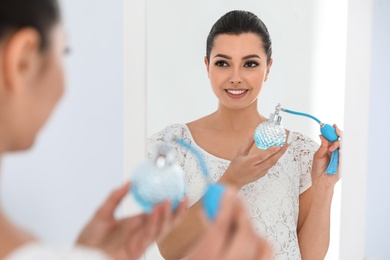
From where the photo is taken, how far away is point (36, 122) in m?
0.41

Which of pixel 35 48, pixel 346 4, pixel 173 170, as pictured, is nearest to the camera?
pixel 35 48

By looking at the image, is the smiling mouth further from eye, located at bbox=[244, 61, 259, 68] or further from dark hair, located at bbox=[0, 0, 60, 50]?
dark hair, located at bbox=[0, 0, 60, 50]

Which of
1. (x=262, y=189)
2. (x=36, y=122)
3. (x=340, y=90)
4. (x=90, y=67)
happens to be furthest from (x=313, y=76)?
(x=36, y=122)

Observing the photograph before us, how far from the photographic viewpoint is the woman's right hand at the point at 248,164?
749 mm

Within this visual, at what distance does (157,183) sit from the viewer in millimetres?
500

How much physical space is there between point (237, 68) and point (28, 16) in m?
0.44

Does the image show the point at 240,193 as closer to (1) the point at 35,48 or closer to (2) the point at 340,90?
(2) the point at 340,90

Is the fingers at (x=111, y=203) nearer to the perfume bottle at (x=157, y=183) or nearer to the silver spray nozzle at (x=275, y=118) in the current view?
Result: the perfume bottle at (x=157, y=183)

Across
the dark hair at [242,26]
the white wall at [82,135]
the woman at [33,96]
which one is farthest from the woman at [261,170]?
the woman at [33,96]

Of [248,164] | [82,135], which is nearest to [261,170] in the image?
[248,164]

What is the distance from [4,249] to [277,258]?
48 cm

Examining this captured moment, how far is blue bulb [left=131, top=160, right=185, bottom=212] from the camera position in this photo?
1.64ft

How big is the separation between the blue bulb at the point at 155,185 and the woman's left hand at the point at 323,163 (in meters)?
0.34

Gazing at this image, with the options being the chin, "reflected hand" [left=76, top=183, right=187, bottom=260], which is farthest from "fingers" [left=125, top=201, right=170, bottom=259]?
the chin
